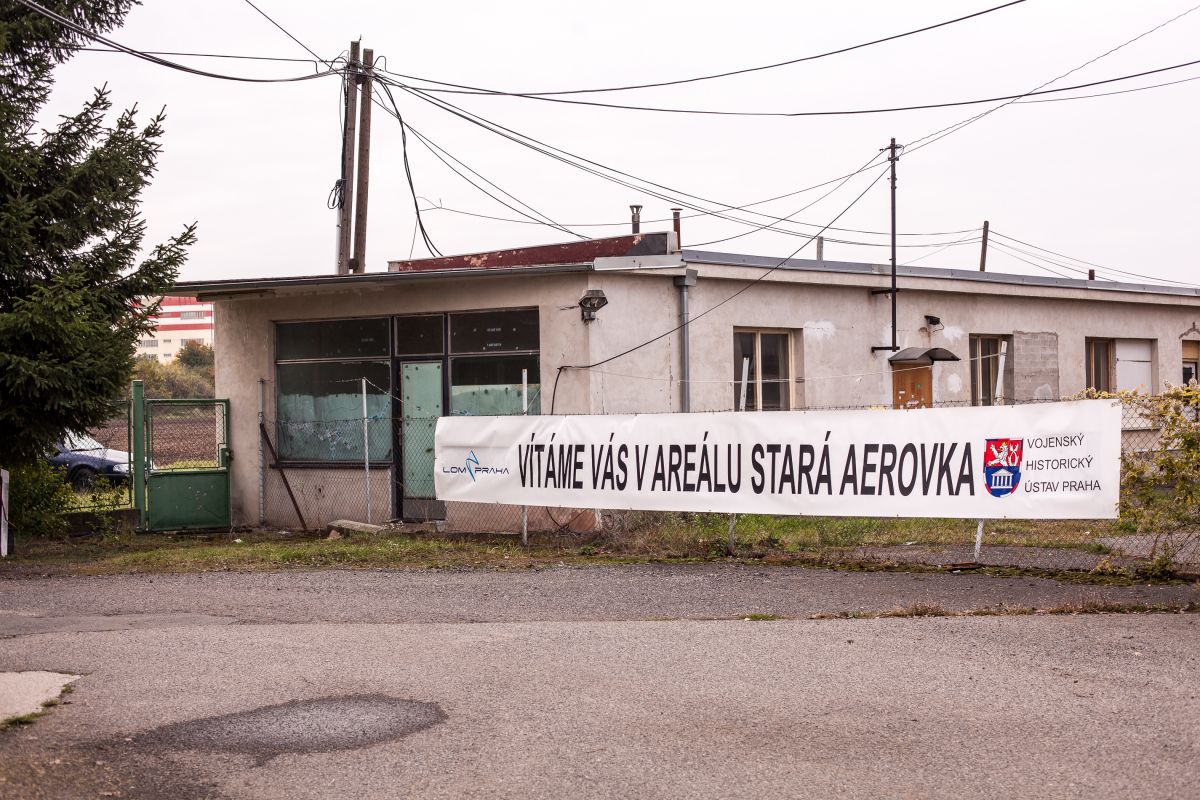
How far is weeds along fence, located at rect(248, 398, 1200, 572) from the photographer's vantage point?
12.1 metres

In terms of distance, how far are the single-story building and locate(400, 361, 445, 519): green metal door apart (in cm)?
3

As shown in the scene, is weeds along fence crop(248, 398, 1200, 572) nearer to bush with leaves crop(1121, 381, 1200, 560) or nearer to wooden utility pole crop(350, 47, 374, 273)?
bush with leaves crop(1121, 381, 1200, 560)

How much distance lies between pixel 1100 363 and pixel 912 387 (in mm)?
5826

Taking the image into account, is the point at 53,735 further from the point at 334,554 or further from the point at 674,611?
the point at 334,554

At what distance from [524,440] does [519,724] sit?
8218mm

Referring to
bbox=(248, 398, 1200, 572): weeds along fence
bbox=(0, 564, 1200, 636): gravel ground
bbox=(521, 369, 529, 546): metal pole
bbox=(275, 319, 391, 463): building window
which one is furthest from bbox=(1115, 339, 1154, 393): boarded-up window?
bbox=(275, 319, 391, 463): building window

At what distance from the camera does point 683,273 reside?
53.8ft

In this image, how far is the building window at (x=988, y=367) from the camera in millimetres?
21109

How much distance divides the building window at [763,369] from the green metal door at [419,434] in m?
4.45

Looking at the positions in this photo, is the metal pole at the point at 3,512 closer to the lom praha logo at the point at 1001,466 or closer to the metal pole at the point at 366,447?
the metal pole at the point at 366,447

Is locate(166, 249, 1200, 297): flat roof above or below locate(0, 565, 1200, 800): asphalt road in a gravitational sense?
above

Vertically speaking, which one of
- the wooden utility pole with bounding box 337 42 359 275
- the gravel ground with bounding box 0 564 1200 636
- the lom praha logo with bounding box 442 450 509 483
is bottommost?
the gravel ground with bounding box 0 564 1200 636

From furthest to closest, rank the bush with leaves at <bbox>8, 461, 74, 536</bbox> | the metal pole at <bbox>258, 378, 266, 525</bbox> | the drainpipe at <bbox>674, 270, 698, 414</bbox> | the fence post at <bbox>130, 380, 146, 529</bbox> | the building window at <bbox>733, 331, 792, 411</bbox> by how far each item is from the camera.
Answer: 1. the metal pole at <bbox>258, 378, 266, 525</bbox>
2. the building window at <bbox>733, 331, 792, 411</bbox>
3. the fence post at <bbox>130, 380, 146, 529</bbox>
4. the drainpipe at <bbox>674, 270, 698, 414</bbox>
5. the bush with leaves at <bbox>8, 461, 74, 536</bbox>

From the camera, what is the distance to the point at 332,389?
710 inches
